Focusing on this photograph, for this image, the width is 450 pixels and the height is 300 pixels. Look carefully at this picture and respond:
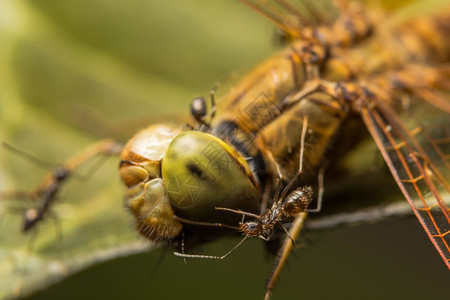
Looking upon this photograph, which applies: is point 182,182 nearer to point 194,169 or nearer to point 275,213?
point 194,169

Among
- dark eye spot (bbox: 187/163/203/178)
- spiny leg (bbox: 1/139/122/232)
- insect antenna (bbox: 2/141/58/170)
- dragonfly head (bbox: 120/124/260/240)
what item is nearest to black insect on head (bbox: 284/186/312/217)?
dragonfly head (bbox: 120/124/260/240)

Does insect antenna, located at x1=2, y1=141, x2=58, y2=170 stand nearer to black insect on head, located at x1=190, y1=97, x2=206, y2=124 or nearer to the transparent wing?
black insect on head, located at x1=190, y1=97, x2=206, y2=124

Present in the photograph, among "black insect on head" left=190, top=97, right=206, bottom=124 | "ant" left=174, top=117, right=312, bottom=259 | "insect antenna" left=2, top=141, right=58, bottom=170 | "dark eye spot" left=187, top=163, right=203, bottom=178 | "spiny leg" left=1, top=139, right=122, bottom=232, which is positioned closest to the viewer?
"dark eye spot" left=187, top=163, right=203, bottom=178

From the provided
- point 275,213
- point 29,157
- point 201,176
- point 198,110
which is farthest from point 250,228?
point 29,157

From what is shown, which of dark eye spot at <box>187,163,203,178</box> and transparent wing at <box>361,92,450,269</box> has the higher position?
transparent wing at <box>361,92,450,269</box>

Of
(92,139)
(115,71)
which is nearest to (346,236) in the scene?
(92,139)

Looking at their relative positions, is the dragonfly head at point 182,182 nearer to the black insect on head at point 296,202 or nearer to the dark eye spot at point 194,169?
the dark eye spot at point 194,169

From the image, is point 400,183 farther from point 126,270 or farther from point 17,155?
point 17,155

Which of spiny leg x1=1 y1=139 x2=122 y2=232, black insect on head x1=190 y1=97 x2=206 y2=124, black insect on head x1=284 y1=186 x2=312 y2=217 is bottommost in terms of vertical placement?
spiny leg x1=1 y1=139 x2=122 y2=232

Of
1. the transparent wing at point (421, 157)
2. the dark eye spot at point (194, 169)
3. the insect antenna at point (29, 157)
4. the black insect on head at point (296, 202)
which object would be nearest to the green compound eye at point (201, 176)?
the dark eye spot at point (194, 169)
